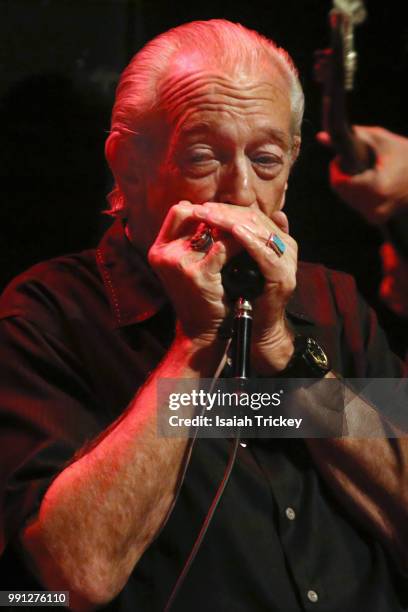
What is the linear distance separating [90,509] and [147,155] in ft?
2.24

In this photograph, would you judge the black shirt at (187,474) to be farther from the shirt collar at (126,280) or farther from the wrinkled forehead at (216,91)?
the wrinkled forehead at (216,91)

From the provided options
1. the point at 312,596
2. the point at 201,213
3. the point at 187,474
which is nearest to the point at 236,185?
the point at 201,213

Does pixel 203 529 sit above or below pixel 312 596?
above

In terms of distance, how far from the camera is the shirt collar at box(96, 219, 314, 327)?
156cm

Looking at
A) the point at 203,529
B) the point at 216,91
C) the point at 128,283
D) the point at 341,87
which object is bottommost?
the point at 203,529

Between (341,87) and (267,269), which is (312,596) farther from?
(341,87)

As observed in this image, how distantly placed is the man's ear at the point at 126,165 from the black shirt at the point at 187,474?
85 mm

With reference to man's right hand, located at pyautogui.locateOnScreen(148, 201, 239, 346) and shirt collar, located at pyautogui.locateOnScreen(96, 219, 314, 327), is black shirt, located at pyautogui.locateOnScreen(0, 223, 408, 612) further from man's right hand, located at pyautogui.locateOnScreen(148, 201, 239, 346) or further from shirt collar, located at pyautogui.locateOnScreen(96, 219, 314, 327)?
man's right hand, located at pyautogui.locateOnScreen(148, 201, 239, 346)

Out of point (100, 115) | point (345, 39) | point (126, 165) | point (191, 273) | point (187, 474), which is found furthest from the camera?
point (100, 115)

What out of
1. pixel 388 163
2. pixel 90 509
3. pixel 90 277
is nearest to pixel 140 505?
pixel 90 509

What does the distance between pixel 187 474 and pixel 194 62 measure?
2.47 ft

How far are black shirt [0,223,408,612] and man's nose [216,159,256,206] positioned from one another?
23 centimetres

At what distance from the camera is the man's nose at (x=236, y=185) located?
59.1 inches

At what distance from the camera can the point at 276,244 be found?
1331 millimetres
